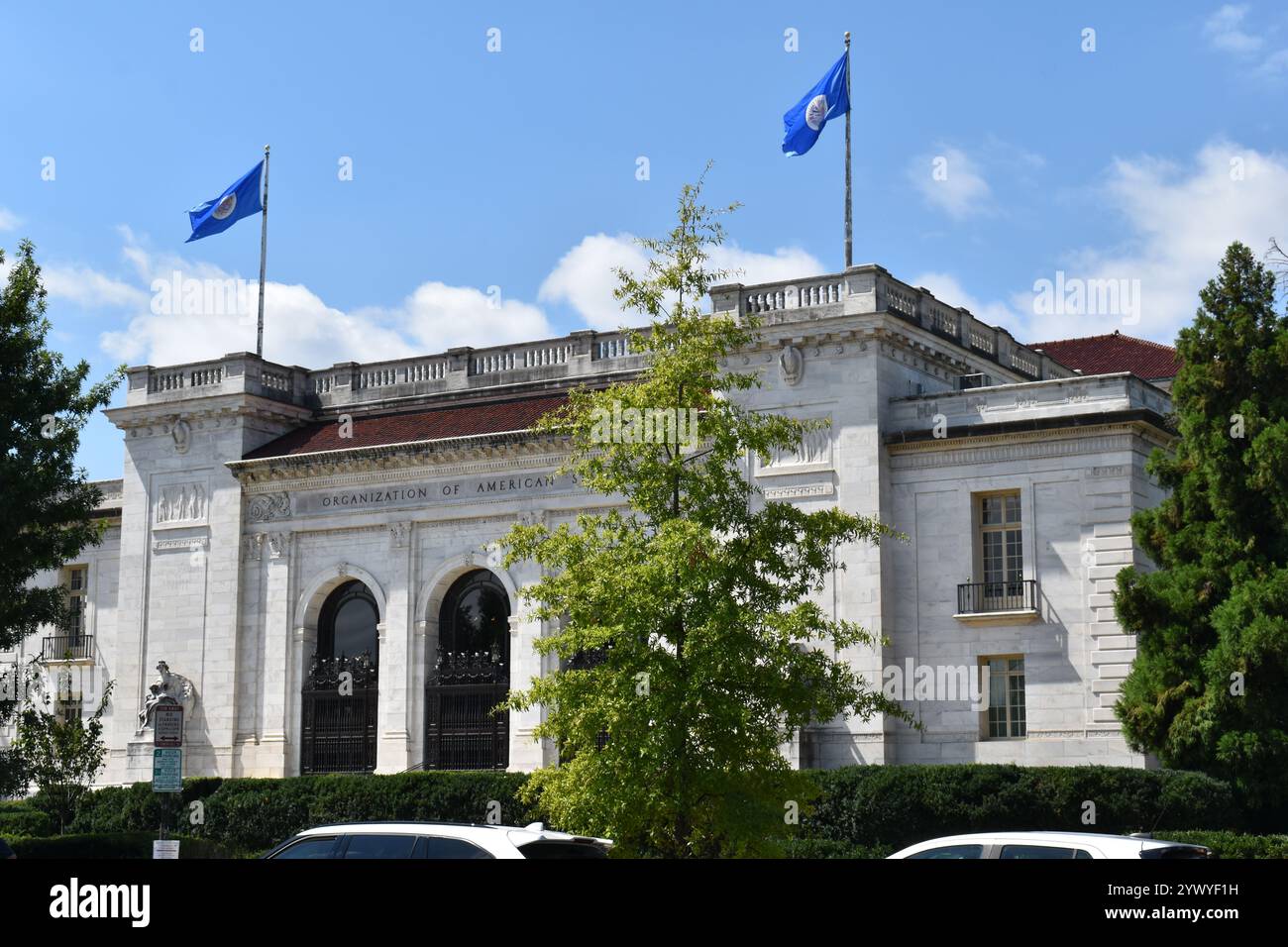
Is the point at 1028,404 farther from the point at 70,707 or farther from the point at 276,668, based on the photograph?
the point at 70,707

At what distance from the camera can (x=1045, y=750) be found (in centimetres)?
3491

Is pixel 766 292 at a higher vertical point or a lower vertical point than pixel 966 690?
higher

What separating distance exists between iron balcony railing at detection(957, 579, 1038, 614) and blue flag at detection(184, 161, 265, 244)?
24.9 meters

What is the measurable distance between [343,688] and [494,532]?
6.18 metres

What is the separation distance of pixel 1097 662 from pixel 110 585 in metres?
30.3

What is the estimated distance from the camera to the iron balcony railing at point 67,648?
4903 cm

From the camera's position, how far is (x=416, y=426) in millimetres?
44719

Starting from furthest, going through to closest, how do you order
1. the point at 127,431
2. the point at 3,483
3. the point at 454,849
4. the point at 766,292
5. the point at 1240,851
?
the point at 127,431 → the point at 766,292 → the point at 3,483 → the point at 1240,851 → the point at 454,849

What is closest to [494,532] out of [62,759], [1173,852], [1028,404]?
[62,759]

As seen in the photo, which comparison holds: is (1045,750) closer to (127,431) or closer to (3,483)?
(3,483)

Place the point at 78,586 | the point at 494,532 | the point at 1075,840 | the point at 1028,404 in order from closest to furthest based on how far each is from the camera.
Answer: the point at 1075,840, the point at 1028,404, the point at 494,532, the point at 78,586

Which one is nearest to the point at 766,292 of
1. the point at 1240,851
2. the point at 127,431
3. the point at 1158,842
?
the point at 1240,851
